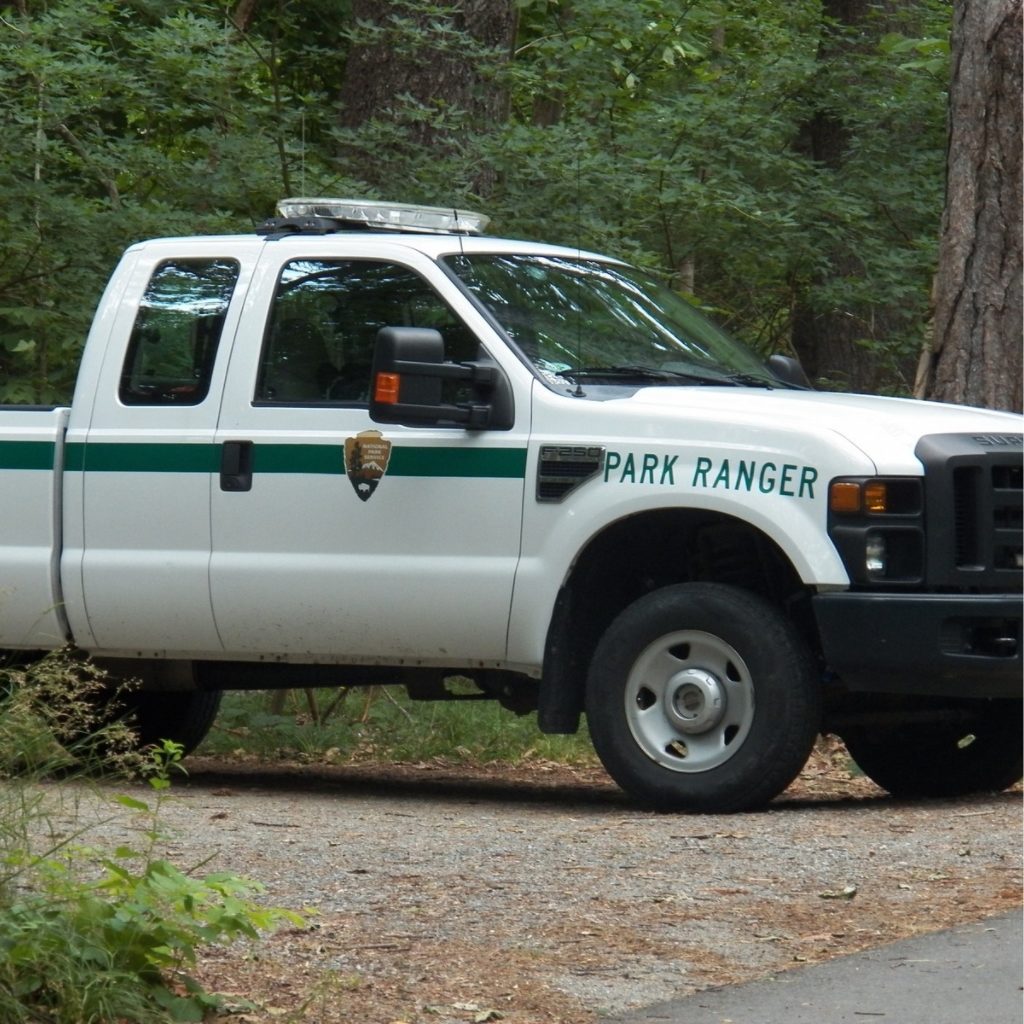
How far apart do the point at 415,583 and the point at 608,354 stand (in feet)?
3.72

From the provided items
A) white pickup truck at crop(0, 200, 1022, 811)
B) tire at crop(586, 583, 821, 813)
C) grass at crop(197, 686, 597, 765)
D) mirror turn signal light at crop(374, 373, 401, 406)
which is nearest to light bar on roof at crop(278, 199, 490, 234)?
white pickup truck at crop(0, 200, 1022, 811)

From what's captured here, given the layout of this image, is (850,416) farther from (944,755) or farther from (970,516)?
(944,755)

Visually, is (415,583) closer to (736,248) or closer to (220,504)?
(220,504)

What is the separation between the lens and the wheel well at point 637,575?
7430 mm

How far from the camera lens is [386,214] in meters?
8.44

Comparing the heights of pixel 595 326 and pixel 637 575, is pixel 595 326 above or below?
above

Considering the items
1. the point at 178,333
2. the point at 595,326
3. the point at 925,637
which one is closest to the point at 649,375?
the point at 595,326

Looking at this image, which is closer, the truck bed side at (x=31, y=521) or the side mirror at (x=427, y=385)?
the side mirror at (x=427, y=385)

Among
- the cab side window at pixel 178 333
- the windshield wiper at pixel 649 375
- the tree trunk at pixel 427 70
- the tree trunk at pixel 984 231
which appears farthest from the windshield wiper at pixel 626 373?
the tree trunk at pixel 427 70

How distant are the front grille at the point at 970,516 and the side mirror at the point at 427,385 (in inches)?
60.7

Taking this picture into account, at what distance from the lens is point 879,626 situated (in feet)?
22.6

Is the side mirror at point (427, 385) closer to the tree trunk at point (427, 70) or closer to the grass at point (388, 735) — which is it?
the grass at point (388, 735)

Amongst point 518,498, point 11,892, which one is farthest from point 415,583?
point 11,892

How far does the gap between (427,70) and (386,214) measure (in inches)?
168
